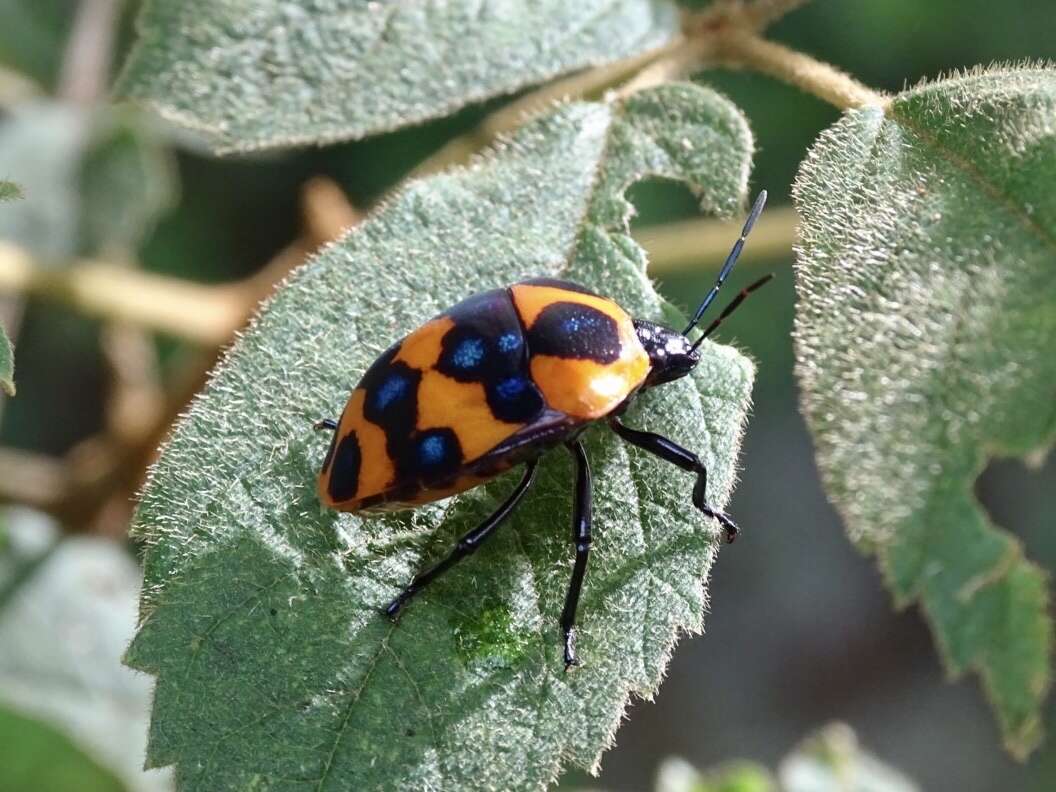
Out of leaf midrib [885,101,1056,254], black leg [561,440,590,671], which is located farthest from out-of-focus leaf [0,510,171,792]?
leaf midrib [885,101,1056,254]

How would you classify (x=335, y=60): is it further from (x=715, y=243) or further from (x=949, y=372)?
(x=949, y=372)

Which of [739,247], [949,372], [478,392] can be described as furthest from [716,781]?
[949,372]

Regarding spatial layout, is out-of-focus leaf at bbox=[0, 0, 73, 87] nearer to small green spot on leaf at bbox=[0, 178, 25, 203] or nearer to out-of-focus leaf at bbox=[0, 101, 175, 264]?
out-of-focus leaf at bbox=[0, 101, 175, 264]

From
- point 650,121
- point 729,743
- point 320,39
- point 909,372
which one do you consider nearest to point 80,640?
point 320,39

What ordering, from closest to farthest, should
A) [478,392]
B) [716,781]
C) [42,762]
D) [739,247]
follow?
[478,392]
[739,247]
[42,762]
[716,781]

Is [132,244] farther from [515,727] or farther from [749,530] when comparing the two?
[749,530]
